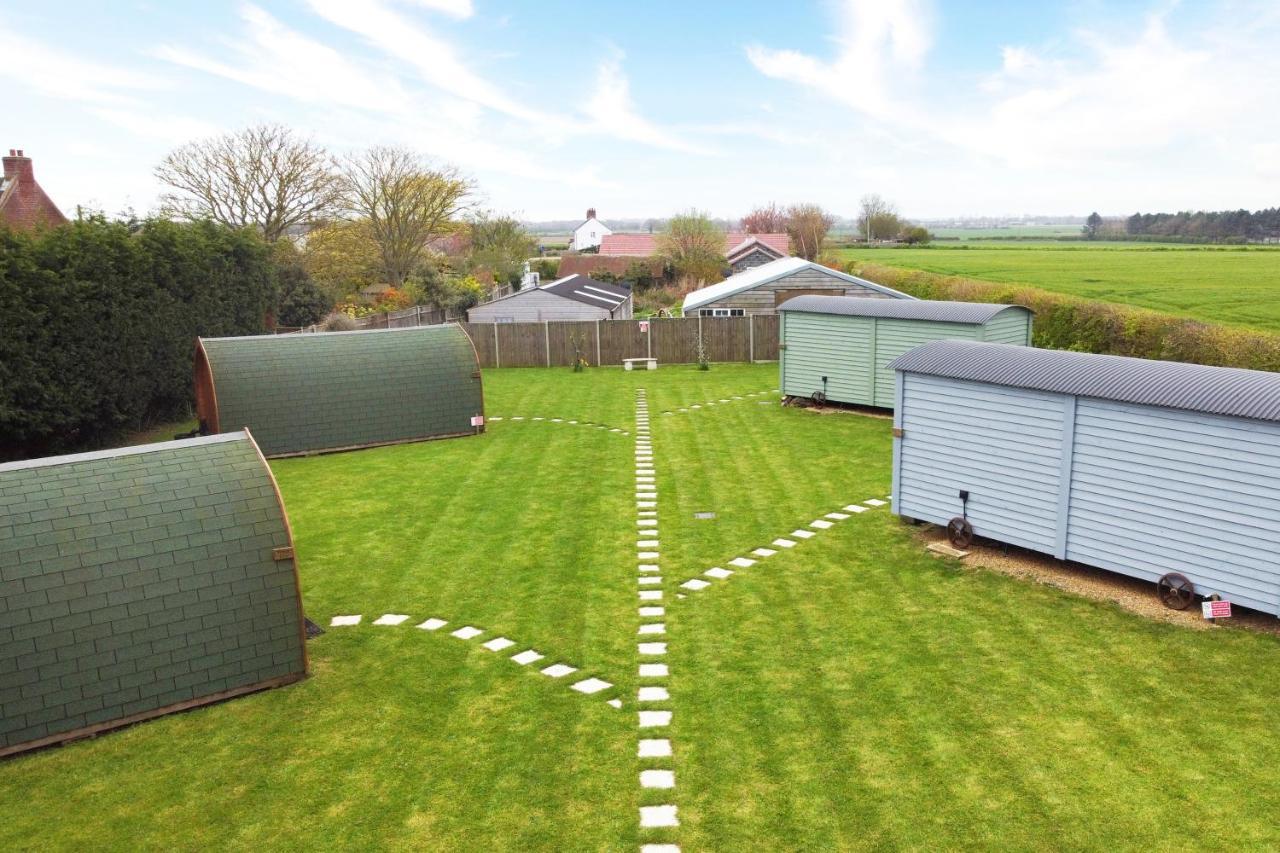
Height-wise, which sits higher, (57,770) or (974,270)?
(974,270)

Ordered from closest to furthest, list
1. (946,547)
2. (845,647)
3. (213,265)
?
(845,647) < (946,547) < (213,265)

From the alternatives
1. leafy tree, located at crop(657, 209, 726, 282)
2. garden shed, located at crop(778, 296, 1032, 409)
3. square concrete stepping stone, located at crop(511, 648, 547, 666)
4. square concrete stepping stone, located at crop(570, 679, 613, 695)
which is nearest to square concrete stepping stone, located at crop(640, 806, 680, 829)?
square concrete stepping stone, located at crop(570, 679, 613, 695)

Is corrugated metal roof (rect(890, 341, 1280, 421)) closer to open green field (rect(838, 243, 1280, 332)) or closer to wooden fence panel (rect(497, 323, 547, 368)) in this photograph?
A: open green field (rect(838, 243, 1280, 332))

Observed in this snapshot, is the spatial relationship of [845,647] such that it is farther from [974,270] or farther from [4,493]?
[974,270]

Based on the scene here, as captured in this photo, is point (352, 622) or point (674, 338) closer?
point (352, 622)

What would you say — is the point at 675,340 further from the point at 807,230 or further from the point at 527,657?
the point at 807,230

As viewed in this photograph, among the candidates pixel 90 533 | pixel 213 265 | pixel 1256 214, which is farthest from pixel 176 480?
pixel 1256 214

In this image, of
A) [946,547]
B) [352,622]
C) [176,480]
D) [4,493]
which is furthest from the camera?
[946,547]
